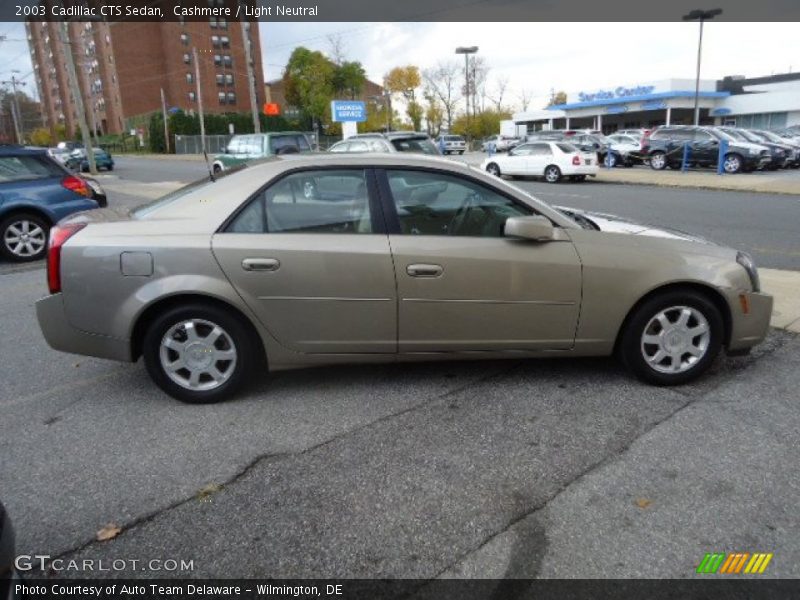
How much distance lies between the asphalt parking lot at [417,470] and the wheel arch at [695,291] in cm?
37

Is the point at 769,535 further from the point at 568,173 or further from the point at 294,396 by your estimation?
the point at 568,173

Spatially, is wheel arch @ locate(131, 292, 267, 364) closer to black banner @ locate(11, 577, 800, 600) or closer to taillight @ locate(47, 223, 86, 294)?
taillight @ locate(47, 223, 86, 294)

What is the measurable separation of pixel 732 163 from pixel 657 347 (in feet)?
72.6

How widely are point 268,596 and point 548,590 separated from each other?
105cm

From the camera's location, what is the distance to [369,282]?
3.61 metres

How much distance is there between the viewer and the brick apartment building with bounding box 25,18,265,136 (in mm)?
78000

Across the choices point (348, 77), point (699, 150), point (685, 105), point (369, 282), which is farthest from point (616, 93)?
point (369, 282)

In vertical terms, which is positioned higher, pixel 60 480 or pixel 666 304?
pixel 666 304

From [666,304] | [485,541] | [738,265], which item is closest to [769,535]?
[485,541]

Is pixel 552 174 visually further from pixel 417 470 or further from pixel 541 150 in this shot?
pixel 417 470

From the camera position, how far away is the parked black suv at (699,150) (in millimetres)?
22141

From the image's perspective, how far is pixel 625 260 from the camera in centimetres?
373
